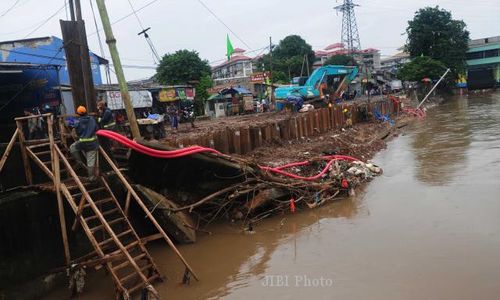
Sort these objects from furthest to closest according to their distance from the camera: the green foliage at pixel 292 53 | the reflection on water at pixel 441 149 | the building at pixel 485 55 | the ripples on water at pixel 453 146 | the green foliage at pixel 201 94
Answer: the building at pixel 485 55, the green foliage at pixel 292 53, the green foliage at pixel 201 94, the ripples on water at pixel 453 146, the reflection on water at pixel 441 149

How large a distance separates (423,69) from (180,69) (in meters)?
29.4

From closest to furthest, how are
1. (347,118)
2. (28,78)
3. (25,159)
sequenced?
(25,159) < (28,78) < (347,118)

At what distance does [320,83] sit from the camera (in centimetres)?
2908

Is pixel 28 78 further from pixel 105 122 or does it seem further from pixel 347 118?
pixel 347 118

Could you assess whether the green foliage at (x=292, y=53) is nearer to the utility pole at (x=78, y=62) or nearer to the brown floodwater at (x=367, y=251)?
the brown floodwater at (x=367, y=251)

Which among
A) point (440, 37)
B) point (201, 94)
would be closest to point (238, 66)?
point (440, 37)

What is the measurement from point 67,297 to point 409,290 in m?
5.47

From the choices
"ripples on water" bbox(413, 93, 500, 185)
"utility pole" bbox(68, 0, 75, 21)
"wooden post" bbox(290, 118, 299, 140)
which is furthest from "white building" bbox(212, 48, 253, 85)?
"utility pole" bbox(68, 0, 75, 21)

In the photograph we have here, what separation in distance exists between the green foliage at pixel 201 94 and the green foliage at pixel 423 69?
26.1 m

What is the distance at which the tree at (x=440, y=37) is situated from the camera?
5588 cm

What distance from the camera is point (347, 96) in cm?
4269

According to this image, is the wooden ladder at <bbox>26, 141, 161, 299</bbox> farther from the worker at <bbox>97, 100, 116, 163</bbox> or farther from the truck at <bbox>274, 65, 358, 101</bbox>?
the truck at <bbox>274, 65, 358, 101</bbox>

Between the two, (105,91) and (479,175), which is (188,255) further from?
(105,91)

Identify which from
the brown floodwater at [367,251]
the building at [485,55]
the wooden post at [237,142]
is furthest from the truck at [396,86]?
the wooden post at [237,142]
